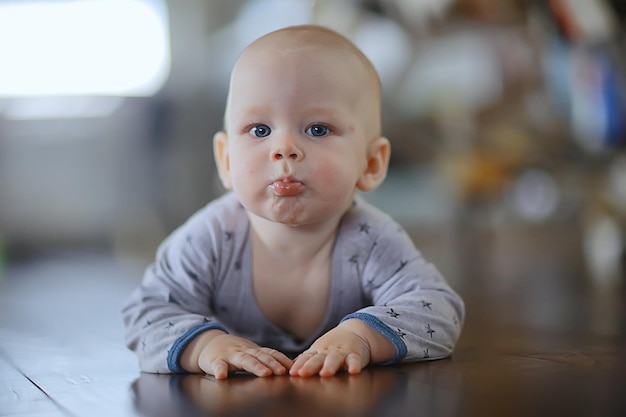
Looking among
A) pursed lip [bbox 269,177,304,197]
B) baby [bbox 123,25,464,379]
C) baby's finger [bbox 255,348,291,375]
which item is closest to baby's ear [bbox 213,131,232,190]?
baby [bbox 123,25,464,379]

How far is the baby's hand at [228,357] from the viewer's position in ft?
3.02

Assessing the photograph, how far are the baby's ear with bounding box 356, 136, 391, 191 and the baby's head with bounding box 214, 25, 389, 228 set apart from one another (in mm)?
45

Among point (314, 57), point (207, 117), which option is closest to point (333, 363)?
point (314, 57)

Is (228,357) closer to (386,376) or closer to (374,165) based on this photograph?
(386,376)

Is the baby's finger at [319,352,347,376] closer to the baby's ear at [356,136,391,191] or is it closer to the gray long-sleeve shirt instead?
the gray long-sleeve shirt

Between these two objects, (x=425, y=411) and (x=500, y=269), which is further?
(x=500, y=269)

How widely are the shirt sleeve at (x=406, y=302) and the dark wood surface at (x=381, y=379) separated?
0.09ft

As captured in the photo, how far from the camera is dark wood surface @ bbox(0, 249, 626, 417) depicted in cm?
78

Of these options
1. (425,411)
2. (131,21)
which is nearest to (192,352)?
(425,411)

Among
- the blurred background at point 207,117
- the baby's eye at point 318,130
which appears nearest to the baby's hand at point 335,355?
the baby's eye at point 318,130

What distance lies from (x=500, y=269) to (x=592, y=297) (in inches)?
26.0

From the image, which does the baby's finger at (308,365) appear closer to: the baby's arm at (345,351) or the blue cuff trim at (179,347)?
the baby's arm at (345,351)

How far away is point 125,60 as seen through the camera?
13.4 feet

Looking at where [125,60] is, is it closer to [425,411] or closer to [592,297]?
[592,297]
